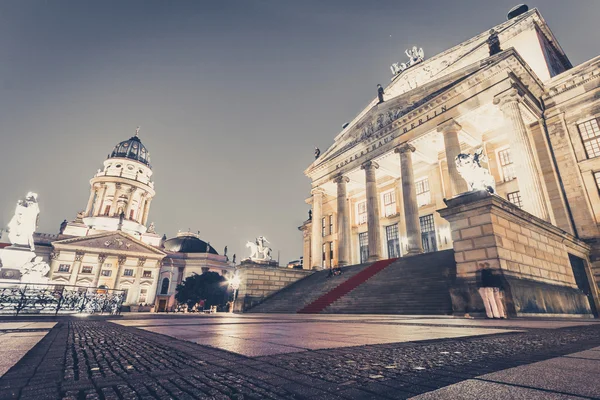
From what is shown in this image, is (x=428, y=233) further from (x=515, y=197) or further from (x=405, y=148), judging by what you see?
(x=405, y=148)

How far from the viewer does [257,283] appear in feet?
67.0

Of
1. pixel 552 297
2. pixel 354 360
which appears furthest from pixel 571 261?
pixel 354 360

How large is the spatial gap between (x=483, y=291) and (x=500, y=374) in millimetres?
8007

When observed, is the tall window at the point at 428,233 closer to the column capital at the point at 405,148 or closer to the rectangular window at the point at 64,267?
the column capital at the point at 405,148

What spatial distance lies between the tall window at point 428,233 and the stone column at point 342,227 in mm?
6534

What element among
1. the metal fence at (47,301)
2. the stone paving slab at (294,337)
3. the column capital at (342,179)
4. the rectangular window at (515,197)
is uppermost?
the column capital at (342,179)

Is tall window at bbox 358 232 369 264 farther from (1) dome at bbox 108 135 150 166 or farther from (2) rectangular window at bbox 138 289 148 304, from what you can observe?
(1) dome at bbox 108 135 150 166

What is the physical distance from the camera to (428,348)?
251cm

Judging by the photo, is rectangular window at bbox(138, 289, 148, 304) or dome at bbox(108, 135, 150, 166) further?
dome at bbox(108, 135, 150, 166)

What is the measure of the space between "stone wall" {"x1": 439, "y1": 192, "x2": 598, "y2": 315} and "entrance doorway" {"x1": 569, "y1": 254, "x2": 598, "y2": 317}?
11.0 ft

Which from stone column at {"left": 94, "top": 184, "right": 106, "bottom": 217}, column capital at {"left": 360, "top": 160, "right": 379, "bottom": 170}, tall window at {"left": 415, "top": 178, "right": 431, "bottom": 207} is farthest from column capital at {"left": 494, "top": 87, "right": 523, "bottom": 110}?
stone column at {"left": 94, "top": 184, "right": 106, "bottom": 217}

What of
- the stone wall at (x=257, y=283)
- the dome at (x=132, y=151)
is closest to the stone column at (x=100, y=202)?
the dome at (x=132, y=151)

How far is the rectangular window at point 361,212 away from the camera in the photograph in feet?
102

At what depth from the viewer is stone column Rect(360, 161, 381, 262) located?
70.4 feet
